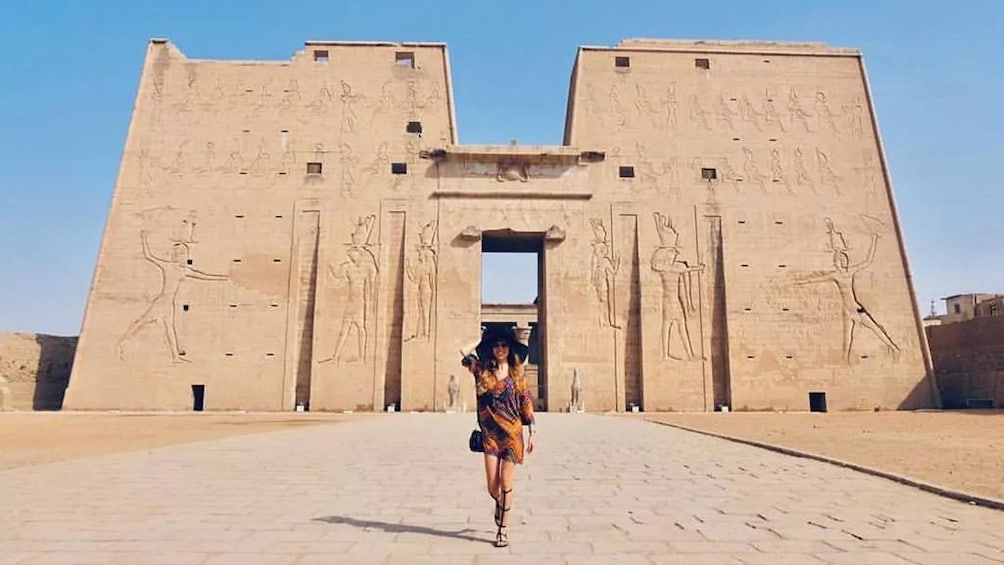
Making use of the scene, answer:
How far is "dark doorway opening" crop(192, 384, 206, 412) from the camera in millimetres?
22391

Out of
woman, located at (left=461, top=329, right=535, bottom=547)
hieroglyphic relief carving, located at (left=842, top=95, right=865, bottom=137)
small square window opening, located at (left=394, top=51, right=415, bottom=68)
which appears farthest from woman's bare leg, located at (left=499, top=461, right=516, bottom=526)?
hieroglyphic relief carving, located at (left=842, top=95, right=865, bottom=137)

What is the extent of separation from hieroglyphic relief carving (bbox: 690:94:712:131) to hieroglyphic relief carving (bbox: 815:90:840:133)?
14.8 ft

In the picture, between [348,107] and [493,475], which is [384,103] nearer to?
[348,107]

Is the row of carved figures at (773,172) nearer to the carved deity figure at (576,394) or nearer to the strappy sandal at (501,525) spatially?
the carved deity figure at (576,394)

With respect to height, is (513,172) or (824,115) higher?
(824,115)

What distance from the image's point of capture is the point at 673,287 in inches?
934

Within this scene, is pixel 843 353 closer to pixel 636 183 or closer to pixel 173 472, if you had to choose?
pixel 636 183

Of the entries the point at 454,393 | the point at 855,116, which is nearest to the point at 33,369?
the point at 454,393

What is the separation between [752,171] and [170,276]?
21545mm

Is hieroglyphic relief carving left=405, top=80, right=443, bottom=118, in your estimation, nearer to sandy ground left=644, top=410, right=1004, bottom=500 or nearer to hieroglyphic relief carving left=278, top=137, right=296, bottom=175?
hieroglyphic relief carving left=278, top=137, right=296, bottom=175

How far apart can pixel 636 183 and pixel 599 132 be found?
2.41 metres

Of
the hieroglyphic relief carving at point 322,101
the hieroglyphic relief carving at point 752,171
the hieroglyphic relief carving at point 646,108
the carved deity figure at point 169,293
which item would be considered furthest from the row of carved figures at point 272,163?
the hieroglyphic relief carving at point 752,171

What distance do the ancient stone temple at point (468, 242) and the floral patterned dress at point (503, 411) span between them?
1829 centimetres

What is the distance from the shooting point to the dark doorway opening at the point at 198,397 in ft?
73.5
